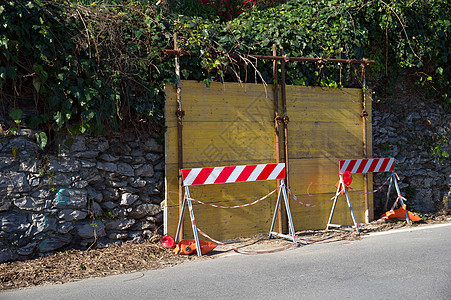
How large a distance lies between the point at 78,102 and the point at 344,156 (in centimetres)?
575

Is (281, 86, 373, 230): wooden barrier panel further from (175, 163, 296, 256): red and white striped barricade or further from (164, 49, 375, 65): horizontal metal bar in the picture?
(175, 163, 296, 256): red and white striped barricade

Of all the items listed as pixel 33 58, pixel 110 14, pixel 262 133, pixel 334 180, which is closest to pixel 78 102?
pixel 33 58

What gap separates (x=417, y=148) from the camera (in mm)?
10680

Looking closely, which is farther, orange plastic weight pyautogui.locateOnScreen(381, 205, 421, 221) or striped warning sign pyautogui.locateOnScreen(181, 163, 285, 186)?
orange plastic weight pyautogui.locateOnScreen(381, 205, 421, 221)

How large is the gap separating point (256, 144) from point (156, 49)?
269 centimetres

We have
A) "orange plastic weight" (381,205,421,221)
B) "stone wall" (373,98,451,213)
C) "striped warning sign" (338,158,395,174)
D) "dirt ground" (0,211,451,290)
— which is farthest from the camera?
"stone wall" (373,98,451,213)

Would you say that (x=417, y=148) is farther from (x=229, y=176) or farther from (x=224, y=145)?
(x=229, y=176)

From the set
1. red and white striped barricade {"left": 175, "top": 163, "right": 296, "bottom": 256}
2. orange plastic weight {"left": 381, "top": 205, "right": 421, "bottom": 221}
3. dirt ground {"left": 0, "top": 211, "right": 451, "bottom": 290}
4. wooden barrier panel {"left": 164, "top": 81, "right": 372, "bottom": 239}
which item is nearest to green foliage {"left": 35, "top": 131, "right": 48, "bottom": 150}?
dirt ground {"left": 0, "top": 211, "right": 451, "bottom": 290}

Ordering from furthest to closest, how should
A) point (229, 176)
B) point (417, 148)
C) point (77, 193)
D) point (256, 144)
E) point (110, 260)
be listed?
point (417, 148) → point (256, 144) → point (229, 176) → point (77, 193) → point (110, 260)

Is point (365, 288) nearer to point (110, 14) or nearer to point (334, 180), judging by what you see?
point (334, 180)

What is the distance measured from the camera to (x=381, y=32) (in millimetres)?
10719

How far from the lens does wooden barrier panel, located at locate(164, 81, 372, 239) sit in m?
8.04

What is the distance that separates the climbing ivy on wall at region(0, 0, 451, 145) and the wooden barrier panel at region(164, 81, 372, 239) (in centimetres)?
37

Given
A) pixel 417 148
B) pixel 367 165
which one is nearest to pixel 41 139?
pixel 367 165
